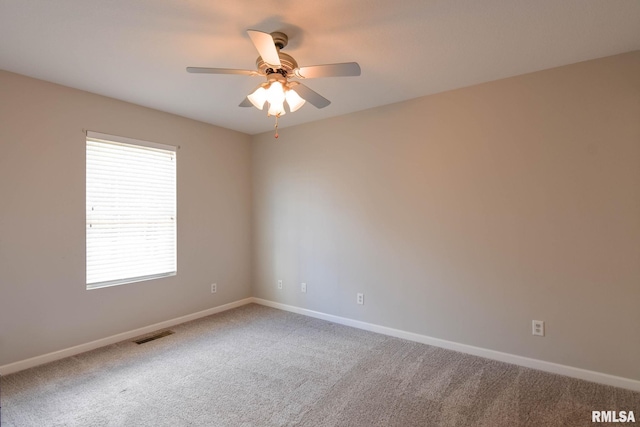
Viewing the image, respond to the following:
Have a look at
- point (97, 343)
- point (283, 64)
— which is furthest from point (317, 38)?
point (97, 343)

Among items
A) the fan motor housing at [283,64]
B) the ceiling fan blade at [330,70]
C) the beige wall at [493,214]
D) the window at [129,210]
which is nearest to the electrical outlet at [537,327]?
the beige wall at [493,214]

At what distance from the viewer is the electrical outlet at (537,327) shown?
2568 millimetres

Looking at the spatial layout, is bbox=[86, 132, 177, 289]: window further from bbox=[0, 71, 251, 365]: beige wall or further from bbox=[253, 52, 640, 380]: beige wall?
bbox=[253, 52, 640, 380]: beige wall

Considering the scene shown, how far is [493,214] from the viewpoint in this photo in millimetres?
2789

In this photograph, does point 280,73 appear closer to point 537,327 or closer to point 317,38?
point 317,38

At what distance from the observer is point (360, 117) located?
140 inches

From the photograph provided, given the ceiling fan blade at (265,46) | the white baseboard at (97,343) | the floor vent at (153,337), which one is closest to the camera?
the ceiling fan blade at (265,46)

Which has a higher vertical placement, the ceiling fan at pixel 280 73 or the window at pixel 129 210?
the ceiling fan at pixel 280 73

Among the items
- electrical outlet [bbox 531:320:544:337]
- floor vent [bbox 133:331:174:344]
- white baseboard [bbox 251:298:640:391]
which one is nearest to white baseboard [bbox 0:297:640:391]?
white baseboard [bbox 251:298:640:391]

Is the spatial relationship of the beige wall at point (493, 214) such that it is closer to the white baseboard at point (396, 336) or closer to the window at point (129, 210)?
the white baseboard at point (396, 336)

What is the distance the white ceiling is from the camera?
180cm

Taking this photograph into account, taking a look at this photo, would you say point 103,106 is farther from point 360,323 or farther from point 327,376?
point 360,323

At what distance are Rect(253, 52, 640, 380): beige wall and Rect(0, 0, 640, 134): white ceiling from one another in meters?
0.36

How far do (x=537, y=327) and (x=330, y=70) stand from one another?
2647 millimetres
